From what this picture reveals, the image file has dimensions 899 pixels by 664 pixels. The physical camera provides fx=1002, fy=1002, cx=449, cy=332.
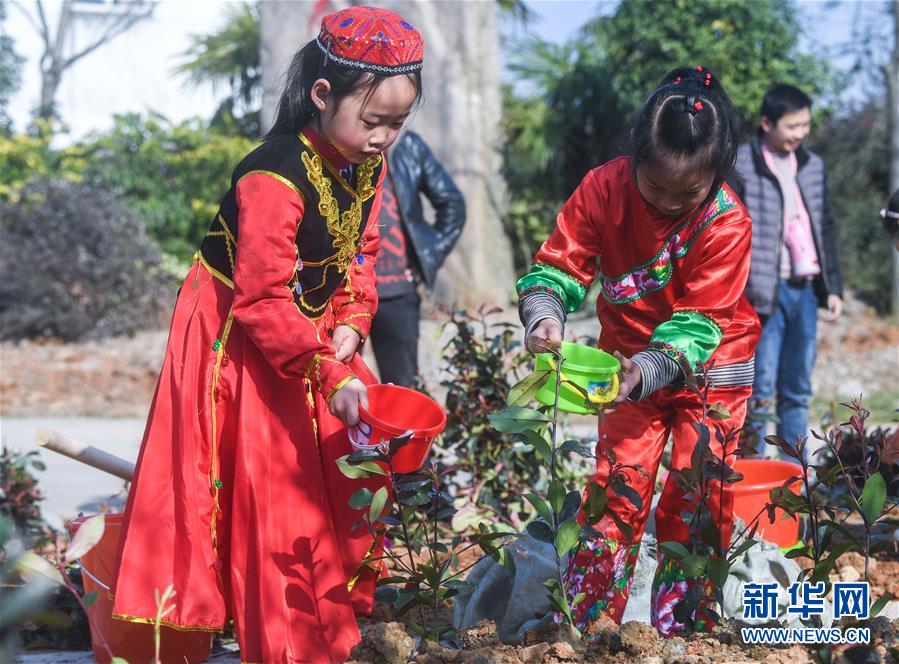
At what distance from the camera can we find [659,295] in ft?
8.79

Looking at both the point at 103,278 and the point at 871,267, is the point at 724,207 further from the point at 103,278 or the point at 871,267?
the point at 871,267

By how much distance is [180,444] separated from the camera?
100 inches

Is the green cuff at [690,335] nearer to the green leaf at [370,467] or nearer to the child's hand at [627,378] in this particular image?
the child's hand at [627,378]

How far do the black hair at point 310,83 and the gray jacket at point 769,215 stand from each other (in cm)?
243

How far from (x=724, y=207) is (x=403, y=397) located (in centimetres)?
96

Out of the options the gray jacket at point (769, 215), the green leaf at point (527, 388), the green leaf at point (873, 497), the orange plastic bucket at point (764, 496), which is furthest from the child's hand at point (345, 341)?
the gray jacket at point (769, 215)

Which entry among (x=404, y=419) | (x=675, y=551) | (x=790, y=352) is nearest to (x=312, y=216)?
(x=404, y=419)

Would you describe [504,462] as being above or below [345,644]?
above

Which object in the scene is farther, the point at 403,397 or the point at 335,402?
the point at 403,397

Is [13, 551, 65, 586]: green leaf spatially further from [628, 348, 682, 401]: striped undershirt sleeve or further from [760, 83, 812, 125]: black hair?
[760, 83, 812, 125]: black hair

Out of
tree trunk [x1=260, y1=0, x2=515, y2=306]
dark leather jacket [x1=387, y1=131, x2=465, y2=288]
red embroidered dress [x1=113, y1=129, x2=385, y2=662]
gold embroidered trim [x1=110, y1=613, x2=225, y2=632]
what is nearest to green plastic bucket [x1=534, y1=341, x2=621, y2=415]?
red embroidered dress [x1=113, y1=129, x2=385, y2=662]

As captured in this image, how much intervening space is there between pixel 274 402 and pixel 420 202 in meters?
2.37

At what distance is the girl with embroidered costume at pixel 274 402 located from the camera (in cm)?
244

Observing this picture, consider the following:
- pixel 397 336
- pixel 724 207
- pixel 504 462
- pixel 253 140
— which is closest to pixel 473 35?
pixel 253 140
